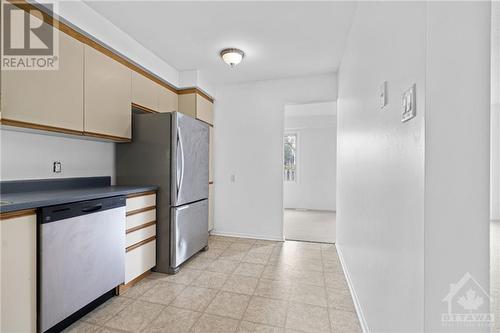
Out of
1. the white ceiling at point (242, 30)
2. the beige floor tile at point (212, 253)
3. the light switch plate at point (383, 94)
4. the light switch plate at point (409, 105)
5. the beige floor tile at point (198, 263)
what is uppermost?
the white ceiling at point (242, 30)

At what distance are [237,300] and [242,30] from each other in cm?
254

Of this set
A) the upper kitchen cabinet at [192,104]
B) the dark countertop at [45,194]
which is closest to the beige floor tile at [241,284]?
the dark countertop at [45,194]

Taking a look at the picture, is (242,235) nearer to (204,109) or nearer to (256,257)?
(256,257)

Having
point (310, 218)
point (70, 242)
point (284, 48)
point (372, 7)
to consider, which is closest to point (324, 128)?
point (310, 218)

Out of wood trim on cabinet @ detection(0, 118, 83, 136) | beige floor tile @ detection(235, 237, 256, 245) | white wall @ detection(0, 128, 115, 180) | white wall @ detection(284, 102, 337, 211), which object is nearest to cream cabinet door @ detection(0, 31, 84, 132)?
wood trim on cabinet @ detection(0, 118, 83, 136)

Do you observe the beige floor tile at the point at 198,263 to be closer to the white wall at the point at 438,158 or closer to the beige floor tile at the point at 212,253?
the beige floor tile at the point at 212,253

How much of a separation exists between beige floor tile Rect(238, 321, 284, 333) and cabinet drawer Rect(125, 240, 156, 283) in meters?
1.13

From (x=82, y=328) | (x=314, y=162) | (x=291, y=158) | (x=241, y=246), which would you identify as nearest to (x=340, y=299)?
(x=241, y=246)

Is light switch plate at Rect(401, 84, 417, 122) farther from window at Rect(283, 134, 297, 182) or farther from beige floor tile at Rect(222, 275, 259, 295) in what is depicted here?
window at Rect(283, 134, 297, 182)

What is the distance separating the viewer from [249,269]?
2605 mm

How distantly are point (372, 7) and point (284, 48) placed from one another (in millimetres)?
1323

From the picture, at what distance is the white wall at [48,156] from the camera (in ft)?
5.72

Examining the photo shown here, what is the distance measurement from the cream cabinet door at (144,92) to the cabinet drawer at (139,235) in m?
1.37

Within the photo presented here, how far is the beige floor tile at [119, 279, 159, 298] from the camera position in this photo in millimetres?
2082
